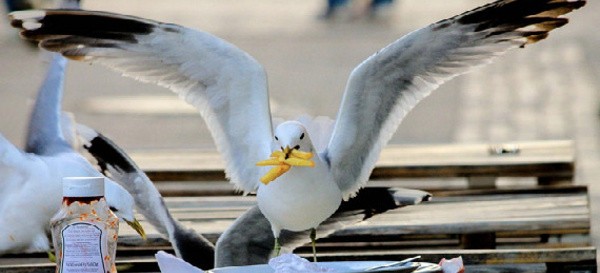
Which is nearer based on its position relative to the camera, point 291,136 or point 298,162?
point 298,162

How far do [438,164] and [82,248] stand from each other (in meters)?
2.76

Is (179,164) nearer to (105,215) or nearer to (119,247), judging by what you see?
(119,247)

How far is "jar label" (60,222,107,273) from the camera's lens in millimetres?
1359

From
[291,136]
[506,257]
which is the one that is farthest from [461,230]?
[291,136]

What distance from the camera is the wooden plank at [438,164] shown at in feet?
13.0

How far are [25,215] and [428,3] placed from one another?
31.1 feet

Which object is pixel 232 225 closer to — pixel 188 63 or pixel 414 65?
pixel 188 63

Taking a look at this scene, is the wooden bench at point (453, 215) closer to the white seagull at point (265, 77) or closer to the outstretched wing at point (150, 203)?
the outstretched wing at point (150, 203)

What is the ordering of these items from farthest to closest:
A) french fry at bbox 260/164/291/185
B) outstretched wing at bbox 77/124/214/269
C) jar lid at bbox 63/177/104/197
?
1. outstretched wing at bbox 77/124/214/269
2. french fry at bbox 260/164/291/185
3. jar lid at bbox 63/177/104/197

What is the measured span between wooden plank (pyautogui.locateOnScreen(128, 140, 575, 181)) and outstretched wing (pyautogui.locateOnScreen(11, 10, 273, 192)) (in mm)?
967

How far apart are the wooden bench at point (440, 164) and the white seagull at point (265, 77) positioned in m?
0.99

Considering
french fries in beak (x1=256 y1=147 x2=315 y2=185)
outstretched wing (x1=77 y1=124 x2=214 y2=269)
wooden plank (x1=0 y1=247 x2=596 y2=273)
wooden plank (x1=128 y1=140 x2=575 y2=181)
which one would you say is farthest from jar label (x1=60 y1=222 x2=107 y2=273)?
wooden plank (x1=128 y1=140 x2=575 y2=181)

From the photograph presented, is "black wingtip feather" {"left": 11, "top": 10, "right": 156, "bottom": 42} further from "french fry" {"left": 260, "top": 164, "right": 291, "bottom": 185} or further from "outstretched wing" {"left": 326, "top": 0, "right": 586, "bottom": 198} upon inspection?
"french fry" {"left": 260, "top": 164, "right": 291, "bottom": 185}

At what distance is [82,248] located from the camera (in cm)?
136
